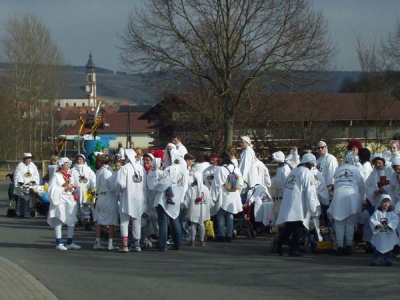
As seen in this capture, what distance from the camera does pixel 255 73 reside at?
35062 mm

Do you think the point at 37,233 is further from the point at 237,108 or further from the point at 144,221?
the point at 237,108

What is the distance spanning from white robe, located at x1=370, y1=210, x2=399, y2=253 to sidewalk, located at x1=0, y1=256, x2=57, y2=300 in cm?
518

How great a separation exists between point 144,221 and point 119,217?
1.67 feet

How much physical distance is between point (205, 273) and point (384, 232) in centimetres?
291

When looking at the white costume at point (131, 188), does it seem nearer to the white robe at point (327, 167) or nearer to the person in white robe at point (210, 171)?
the person in white robe at point (210, 171)

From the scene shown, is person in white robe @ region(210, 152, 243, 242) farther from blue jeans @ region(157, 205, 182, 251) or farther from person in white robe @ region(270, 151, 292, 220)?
blue jeans @ region(157, 205, 182, 251)

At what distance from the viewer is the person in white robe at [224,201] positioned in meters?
16.7

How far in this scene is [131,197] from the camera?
15.3 m

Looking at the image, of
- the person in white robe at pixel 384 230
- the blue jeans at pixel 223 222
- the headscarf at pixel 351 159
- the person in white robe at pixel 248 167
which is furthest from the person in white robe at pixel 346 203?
the person in white robe at pixel 248 167

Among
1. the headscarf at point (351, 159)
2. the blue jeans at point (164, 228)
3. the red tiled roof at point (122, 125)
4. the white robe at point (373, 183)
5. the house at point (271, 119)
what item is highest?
the red tiled roof at point (122, 125)

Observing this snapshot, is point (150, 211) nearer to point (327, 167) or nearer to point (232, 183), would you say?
point (232, 183)

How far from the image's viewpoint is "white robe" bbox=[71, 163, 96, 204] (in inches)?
774

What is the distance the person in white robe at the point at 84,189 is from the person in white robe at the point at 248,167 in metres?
3.75

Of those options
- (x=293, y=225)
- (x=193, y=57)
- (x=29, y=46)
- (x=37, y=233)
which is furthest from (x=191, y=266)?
(x=29, y=46)
